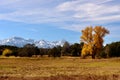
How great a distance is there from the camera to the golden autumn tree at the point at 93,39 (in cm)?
11925

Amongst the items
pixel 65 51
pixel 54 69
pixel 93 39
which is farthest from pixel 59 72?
pixel 65 51

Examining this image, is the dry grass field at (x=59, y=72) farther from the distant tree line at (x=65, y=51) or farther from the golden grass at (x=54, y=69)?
the distant tree line at (x=65, y=51)

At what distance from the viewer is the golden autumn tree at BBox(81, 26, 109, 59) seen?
119250 mm

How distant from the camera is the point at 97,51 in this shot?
398 ft

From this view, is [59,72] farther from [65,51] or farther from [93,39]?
[65,51]

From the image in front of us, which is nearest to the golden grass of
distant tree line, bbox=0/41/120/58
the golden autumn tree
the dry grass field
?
the dry grass field

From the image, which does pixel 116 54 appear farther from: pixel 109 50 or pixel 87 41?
pixel 87 41

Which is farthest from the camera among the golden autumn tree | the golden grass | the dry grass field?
the golden autumn tree

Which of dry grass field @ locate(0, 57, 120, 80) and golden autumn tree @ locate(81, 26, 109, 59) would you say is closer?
dry grass field @ locate(0, 57, 120, 80)

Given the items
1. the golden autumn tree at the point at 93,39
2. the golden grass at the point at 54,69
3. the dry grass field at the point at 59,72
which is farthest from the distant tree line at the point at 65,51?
the dry grass field at the point at 59,72

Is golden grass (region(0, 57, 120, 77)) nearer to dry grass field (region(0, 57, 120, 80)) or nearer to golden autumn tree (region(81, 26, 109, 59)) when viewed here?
dry grass field (region(0, 57, 120, 80))

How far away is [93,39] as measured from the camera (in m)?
120

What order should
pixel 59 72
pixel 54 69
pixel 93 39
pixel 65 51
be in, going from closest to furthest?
pixel 59 72, pixel 54 69, pixel 93 39, pixel 65 51

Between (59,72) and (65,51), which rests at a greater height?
(65,51)
